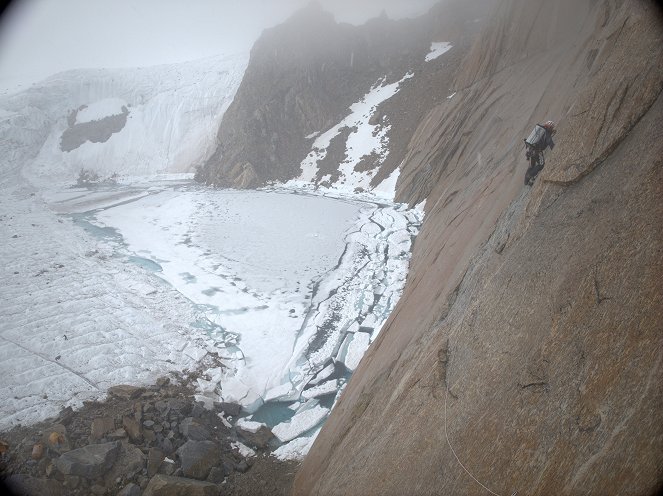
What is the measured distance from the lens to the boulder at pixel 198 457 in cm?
688

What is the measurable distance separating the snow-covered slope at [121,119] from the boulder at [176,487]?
47.5 metres

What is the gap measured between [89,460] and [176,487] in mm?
2219

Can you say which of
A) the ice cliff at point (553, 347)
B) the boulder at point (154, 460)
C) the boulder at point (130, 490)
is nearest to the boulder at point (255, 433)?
the boulder at point (154, 460)

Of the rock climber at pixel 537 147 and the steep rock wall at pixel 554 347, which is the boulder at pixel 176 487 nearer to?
the steep rock wall at pixel 554 347

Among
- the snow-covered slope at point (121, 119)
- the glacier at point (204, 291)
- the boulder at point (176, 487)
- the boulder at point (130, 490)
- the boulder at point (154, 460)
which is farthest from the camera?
the snow-covered slope at point (121, 119)

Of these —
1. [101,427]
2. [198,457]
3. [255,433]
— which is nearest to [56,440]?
[101,427]

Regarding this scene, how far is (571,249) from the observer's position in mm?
3871

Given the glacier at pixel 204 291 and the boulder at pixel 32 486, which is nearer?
the boulder at pixel 32 486

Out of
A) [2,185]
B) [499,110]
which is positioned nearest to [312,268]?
[499,110]

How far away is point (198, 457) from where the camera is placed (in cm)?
708

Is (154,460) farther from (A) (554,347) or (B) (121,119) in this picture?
(B) (121,119)

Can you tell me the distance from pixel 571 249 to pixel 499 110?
55.0 feet

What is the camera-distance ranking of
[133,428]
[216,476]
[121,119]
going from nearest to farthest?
[216,476], [133,428], [121,119]

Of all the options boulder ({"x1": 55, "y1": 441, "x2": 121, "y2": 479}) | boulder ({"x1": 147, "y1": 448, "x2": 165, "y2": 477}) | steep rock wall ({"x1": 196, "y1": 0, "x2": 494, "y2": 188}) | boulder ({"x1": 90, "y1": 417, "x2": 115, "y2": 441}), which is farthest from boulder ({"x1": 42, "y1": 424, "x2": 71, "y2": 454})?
steep rock wall ({"x1": 196, "y1": 0, "x2": 494, "y2": 188})
